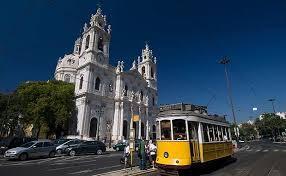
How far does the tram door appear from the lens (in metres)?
10.6

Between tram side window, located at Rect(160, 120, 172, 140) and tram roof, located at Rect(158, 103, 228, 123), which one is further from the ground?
tram roof, located at Rect(158, 103, 228, 123)

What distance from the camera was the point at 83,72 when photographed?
4419cm

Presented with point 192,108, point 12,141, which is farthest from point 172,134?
point 12,141

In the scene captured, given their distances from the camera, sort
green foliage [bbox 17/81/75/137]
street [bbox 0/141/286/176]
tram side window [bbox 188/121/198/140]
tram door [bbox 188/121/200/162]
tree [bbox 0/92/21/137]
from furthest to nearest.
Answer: tree [bbox 0/92/21/137] < green foliage [bbox 17/81/75/137] < street [bbox 0/141/286/176] < tram side window [bbox 188/121/198/140] < tram door [bbox 188/121/200/162]

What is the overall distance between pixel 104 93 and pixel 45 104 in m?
12.4

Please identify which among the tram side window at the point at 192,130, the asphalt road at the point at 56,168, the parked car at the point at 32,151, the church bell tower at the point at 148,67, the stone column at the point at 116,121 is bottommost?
the asphalt road at the point at 56,168

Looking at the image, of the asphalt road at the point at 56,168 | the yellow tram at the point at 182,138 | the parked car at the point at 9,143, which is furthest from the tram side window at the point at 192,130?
the parked car at the point at 9,143

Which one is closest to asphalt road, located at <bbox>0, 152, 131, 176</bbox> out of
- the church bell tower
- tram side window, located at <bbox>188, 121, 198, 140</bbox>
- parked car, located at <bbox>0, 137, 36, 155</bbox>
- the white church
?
tram side window, located at <bbox>188, 121, 198, 140</bbox>

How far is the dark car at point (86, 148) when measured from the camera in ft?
75.4

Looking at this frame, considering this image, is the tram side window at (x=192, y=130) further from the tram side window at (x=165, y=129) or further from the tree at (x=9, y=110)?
the tree at (x=9, y=110)

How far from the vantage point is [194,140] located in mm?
10820

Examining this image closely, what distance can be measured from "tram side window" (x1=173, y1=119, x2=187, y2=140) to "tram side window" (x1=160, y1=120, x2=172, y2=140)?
0.26 meters

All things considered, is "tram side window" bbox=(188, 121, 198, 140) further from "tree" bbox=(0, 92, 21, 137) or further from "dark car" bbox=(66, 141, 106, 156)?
"tree" bbox=(0, 92, 21, 137)

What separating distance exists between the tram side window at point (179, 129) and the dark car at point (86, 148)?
15.3 m
